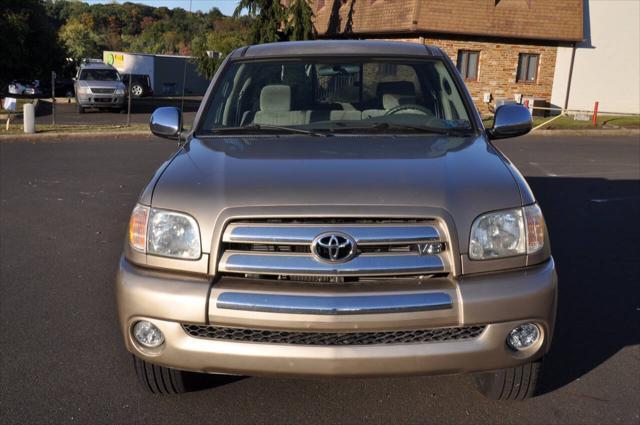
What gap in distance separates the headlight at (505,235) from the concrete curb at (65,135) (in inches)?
576

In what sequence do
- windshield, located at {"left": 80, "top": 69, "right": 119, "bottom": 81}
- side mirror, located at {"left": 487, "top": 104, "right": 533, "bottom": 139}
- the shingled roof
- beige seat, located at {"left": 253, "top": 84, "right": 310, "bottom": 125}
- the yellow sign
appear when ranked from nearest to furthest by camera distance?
side mirror, located at {"left": 487, "top": 104, "right": 533, "bottom": 139} < beige seat, located at {"left": 253, "top": 84, "right": 310, "bottom": 125} < windshield, located at {"left": 80, "top": 69, "right": 119, "bottom": 81} < the shingled roof < the yellow sign

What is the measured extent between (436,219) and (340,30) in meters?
28.1

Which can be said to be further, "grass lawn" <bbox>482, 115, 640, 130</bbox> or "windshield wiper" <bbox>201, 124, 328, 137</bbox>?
"grass lawn" <bbox>482, 115, 640, 130</bbox>

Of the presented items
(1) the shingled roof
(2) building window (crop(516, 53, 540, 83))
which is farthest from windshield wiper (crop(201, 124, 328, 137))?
(2) building window (crop(516, 53, 540, 83))

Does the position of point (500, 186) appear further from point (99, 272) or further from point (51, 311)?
point (99, 272)

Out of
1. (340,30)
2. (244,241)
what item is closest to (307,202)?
(244,241)

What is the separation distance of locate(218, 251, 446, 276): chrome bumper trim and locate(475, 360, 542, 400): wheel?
31.7 inches

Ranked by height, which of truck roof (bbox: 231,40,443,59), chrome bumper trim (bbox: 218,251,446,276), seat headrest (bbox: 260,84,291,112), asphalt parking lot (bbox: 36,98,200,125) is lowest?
asphalt parking lot (bbox: 36,98,200,125)

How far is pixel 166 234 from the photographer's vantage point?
3.02 meters

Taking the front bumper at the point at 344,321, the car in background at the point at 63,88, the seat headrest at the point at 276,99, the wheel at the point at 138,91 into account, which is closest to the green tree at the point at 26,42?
the car in background at the point at 63,88

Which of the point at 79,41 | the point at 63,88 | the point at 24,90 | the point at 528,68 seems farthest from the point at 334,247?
the point at 79,41

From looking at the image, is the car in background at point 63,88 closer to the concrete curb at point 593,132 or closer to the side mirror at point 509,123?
the concrete curb at point 593,132

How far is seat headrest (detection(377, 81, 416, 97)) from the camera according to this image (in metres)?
4.59

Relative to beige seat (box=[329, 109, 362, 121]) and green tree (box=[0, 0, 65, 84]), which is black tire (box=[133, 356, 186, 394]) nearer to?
beige seat (box=[329, 109, 362, 121])
